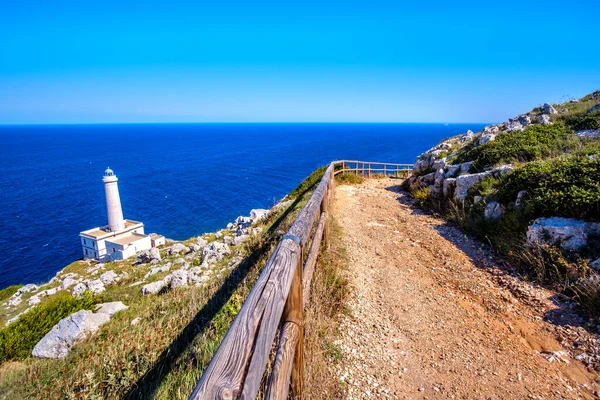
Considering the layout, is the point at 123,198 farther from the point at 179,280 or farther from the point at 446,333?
the point at 446,333

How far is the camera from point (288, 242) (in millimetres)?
2480

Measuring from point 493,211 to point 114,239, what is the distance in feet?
120

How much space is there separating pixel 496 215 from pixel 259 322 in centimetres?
796

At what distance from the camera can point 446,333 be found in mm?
4207

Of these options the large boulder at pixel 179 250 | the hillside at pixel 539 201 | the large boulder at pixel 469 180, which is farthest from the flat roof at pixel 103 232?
the large boulder at pixel 469 180

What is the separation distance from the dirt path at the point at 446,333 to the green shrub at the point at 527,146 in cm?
505

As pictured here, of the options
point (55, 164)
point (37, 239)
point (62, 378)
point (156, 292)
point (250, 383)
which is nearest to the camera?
point (250, 383)

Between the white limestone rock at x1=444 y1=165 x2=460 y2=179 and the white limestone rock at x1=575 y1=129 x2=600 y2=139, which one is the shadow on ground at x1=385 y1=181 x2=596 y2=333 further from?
the white limestone rock at x1=575 y1=129 x2=600 y2=139

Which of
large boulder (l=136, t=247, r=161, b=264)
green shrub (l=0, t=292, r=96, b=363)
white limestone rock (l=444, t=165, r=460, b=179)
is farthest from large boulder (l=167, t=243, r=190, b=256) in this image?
white limestone rock (l=444, t=165, r=460, b=179)

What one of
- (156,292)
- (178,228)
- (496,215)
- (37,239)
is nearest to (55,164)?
(37,239)

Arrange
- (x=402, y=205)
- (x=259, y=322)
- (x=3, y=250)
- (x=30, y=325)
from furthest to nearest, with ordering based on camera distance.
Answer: (x=3, y=250), (x=402, y=205), (x=30, y=325), (x=259, y=322)

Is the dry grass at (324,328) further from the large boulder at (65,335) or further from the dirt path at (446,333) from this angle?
the large boulder at (65,335)

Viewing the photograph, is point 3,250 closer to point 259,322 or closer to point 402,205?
point 402,205

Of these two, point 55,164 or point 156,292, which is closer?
point 156,292
